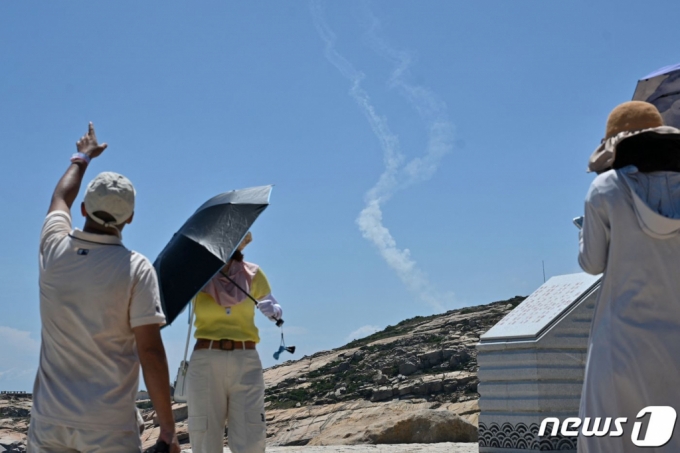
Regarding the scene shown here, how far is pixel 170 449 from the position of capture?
2824 mm

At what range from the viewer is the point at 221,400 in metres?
5.62

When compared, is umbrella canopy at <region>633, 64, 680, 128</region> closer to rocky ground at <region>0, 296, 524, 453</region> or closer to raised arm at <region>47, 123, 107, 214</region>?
raised arm at <region>47, 123, 107, 214</region>

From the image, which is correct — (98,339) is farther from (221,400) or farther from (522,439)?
(522,439)

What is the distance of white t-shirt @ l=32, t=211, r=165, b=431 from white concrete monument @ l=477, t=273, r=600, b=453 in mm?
3513

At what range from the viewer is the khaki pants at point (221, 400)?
Result: 5547 mm

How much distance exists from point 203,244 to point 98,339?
3.02 meters

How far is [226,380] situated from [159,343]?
2.74 m

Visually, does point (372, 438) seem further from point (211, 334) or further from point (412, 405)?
point (412, 405)

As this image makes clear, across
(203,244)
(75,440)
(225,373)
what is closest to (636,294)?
(75,440)

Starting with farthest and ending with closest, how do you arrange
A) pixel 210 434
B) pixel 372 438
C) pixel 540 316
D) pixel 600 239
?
pixel 372 438
pixel 540 316
pixel 210 434
pixel 600 239

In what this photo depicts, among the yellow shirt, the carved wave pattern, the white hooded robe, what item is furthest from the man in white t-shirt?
the carved wave pattern

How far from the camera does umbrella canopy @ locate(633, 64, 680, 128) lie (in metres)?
6.00

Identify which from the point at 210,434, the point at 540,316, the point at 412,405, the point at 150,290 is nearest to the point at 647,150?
the point at 150,290

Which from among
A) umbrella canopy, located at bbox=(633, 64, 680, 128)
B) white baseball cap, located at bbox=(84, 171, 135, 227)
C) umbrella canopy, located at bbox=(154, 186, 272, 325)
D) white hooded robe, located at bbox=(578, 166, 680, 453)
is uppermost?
umbrella canopy, located at bbox=(633, 64, 680, 128)
